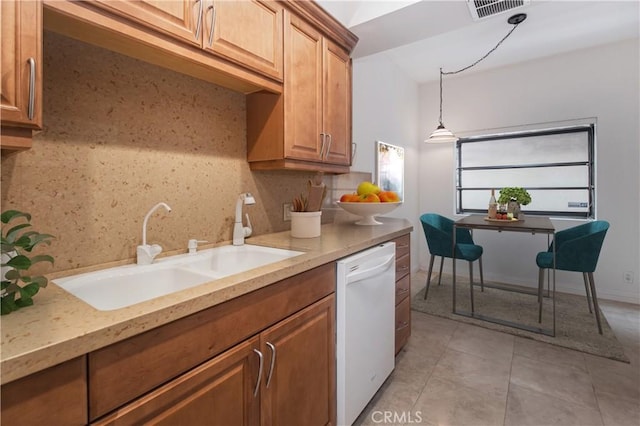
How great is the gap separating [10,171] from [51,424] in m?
0.81

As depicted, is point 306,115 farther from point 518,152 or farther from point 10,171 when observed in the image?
point 518,152

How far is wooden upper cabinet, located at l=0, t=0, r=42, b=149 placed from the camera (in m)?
0.74

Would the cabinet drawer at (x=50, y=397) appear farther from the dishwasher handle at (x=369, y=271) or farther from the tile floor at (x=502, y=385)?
the tile floor at (x=502, y=385)

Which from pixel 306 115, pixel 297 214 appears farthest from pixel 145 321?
pixel 306 115

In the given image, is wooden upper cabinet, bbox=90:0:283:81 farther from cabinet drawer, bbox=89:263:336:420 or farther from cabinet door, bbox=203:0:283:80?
cabinet drawer, bbox=89:263:336:420

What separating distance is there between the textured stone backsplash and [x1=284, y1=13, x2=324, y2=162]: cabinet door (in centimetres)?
31

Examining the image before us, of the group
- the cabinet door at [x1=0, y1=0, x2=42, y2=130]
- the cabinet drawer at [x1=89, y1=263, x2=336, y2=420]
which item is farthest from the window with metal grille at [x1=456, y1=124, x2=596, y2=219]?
the cabinet door at [x1=0, y1=0, x2=42, y2=130]

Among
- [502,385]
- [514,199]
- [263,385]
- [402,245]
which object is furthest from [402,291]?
[514,199]

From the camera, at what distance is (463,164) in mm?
4324

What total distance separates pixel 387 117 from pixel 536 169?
2.05 m

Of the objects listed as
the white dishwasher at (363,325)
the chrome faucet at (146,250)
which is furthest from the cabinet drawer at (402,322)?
the chrome faucet at (146,250)

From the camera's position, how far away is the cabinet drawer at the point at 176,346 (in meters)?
0.64

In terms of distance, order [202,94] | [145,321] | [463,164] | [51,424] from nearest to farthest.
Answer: [51,424], [145,321], [202,94], [463,164]

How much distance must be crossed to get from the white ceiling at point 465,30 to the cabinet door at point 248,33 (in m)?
0.70
